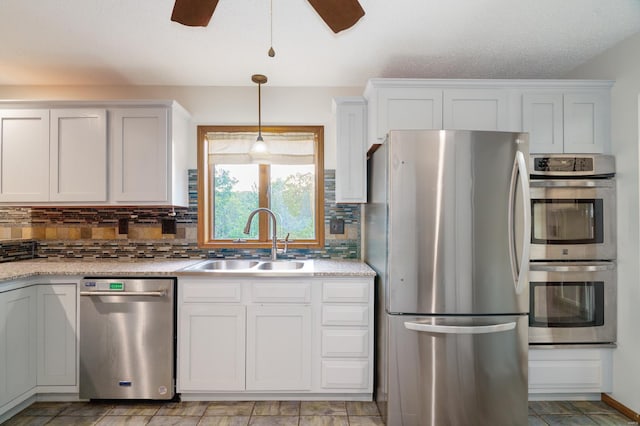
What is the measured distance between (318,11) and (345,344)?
6.43ft

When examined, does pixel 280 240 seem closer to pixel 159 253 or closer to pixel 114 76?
pixel 159 253

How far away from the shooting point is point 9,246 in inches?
111

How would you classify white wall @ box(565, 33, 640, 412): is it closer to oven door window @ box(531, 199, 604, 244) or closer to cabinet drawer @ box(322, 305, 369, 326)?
oven door window @ box(531, 199, 604, 244)

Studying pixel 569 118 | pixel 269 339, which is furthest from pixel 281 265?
pixel 569 118

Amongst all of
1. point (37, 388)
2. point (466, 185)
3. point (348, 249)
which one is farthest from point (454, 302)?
point (37, 388)

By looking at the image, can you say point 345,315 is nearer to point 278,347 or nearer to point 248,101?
point 278,347

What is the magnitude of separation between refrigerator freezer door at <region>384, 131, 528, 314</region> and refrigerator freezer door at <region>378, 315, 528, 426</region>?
101 mm

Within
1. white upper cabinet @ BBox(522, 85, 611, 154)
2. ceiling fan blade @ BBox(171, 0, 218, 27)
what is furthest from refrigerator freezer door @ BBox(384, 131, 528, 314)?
ceiling fan blade @ BBox(171, 0, 218, 27)

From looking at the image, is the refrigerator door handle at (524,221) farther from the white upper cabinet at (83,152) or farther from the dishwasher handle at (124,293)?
the white upper cabinet at (83,152)

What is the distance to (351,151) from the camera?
8.99ft

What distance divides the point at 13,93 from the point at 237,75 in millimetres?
1992

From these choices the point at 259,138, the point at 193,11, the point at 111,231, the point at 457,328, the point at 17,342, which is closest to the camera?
the point at 193,11

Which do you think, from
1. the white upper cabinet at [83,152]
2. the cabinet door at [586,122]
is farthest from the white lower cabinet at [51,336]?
the cabinet door at [586,122]

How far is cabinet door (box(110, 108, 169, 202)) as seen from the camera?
2.71 m
